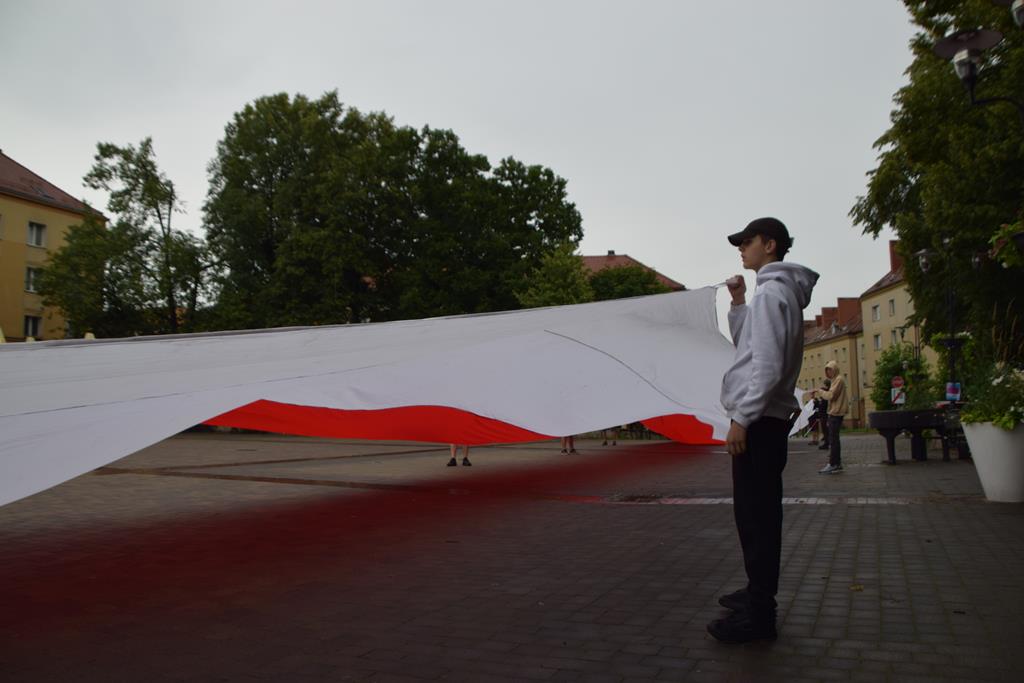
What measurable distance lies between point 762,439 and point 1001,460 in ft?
17.4

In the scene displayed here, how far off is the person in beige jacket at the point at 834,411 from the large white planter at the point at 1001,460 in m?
3.32

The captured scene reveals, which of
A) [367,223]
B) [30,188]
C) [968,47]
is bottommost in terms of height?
[968,47]

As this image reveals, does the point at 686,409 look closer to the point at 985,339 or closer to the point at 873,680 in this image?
the point at 873,680

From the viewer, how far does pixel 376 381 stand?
23.5ft

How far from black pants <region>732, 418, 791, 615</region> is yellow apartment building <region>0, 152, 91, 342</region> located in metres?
44.4

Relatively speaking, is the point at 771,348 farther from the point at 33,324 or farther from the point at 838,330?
the point at 838,330

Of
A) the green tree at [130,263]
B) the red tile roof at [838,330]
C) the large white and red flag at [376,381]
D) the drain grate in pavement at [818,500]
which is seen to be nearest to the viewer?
the large white and red flag at [376,381]

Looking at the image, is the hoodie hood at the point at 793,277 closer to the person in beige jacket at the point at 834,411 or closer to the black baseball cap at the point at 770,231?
the black baseball cap at the point at 770,231

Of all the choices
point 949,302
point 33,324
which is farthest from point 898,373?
point 33,324

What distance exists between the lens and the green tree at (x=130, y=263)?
36.1m

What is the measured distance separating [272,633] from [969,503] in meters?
6.55

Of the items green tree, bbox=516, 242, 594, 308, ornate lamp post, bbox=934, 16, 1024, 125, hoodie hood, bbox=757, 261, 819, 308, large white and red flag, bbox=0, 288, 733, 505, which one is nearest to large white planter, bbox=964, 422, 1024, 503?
large white and red flag, bbox=0, 288, 733, 505

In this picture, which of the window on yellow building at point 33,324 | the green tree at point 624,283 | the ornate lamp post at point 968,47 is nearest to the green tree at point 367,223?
the green tree at point 624,283

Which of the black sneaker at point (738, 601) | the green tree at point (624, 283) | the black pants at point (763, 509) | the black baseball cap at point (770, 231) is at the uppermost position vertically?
the green tree at point (624, 283)
